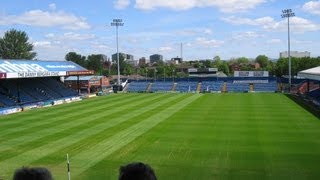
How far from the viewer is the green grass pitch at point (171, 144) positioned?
18172 mm

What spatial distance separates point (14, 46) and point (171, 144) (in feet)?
344

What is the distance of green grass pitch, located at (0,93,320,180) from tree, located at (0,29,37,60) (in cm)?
8429

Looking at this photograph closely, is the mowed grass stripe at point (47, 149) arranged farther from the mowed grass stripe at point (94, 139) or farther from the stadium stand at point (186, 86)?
the stadium stand at point (186, 86)

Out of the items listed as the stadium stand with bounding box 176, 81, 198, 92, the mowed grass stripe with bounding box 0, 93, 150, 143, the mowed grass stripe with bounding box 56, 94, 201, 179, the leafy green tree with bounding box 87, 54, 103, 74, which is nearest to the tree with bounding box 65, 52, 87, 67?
the leafy green tree with bounding box 87, 54, 103, 74

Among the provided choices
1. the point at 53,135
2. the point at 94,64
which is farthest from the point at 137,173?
the point at 94,64

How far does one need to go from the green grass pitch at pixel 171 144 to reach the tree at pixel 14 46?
277 ft

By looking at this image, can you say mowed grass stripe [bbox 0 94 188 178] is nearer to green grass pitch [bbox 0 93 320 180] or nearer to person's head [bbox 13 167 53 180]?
green grass pitch [bbox 0 93 320 180]

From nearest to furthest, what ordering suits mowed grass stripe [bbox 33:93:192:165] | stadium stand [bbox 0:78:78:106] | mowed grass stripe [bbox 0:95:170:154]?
mowed grass stripe [bbox 33:93:192:165], mowed grass stripe [bbox 0:95:170:154], stadium stand [bbox 0:78:78:106]

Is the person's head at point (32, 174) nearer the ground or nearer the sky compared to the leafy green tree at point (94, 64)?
nearer the ground

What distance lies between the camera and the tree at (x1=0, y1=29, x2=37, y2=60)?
11947 centimetres

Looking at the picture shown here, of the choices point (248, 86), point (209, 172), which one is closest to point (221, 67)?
point (248, 86)

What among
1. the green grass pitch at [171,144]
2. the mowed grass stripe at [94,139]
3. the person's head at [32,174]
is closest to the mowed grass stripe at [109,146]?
the green grass pitch at [171,144]

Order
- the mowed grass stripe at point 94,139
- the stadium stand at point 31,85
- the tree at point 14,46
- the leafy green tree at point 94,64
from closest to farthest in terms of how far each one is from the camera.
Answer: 1. the mowed grass stripe at point 94,139
2. the stadium stand at point 31,85
3. the tree at point 14,46
4. the leafy green tree at point 94,64

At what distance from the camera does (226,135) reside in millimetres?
27172
